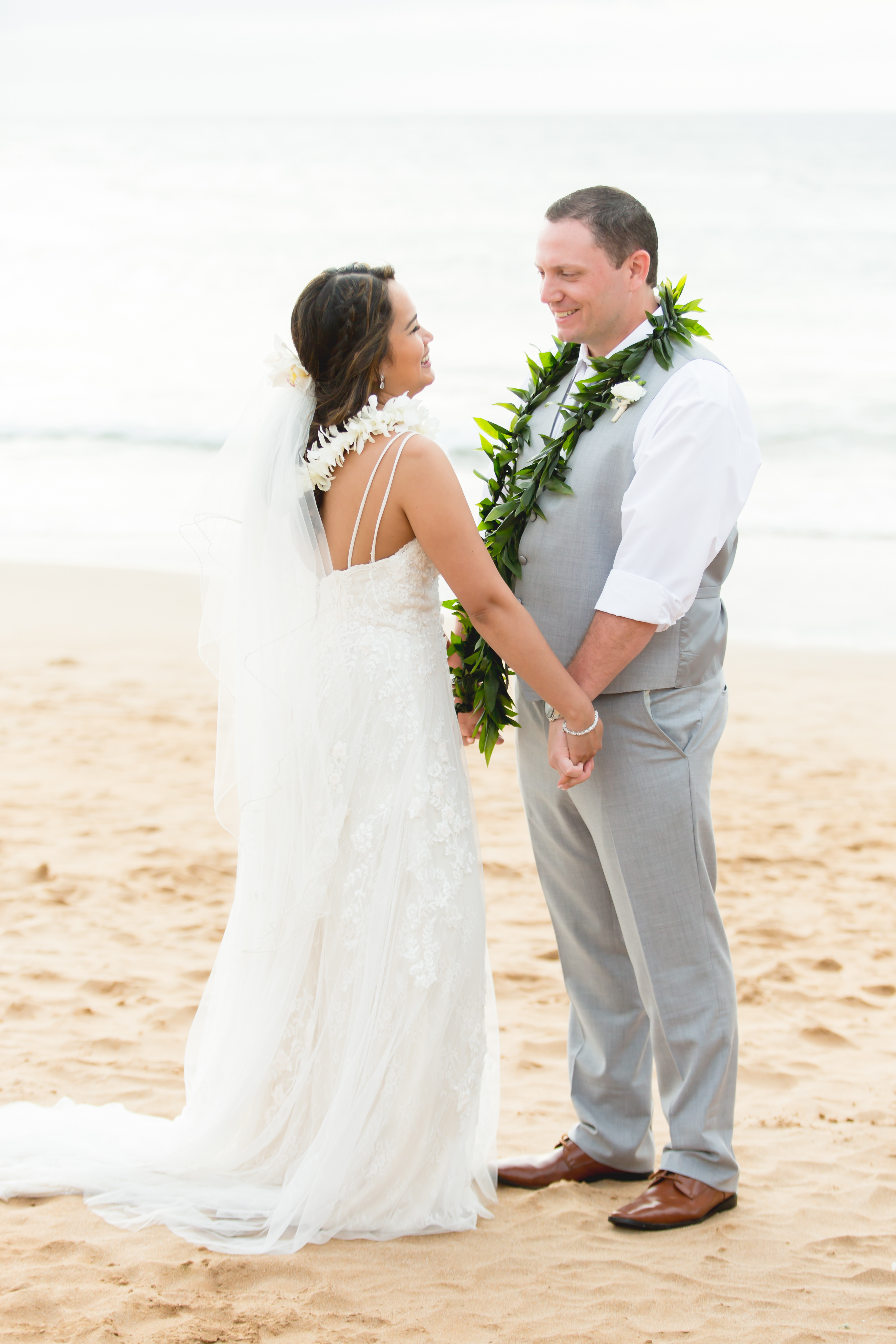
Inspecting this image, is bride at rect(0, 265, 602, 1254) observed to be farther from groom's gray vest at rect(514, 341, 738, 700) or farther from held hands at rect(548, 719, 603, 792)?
groom's gray vest at rect(514, 341, 738, 700)

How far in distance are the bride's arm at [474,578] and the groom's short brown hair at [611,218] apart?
2.10ft

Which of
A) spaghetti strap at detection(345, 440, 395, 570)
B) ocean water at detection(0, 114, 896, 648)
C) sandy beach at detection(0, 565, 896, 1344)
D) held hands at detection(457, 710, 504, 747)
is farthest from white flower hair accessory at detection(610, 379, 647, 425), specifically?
ocean water at detection(0, 114, 896, 648)

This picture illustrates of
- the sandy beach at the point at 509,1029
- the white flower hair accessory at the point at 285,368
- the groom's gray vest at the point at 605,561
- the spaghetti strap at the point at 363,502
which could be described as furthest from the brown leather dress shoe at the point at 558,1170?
the white flower hair accessory at the point at 285,368

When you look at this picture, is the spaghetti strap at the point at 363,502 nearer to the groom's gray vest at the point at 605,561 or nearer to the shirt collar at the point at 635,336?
the groom's gray vest at the point at 605,561

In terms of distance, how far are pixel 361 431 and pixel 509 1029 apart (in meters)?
2.44

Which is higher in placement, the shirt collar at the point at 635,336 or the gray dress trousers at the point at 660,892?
the shirt collar at the point at 635,336

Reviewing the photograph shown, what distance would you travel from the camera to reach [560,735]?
107 inches

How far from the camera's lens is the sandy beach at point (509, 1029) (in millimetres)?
2494

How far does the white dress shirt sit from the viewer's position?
258 centimetres

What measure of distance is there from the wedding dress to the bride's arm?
132 millimetres

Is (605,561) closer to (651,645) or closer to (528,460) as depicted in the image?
(651,645)

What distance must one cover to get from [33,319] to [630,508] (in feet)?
86.5

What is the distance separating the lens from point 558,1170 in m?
3.14

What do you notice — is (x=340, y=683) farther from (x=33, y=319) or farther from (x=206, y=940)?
(x=33, y=319)
